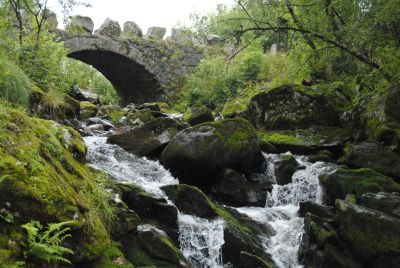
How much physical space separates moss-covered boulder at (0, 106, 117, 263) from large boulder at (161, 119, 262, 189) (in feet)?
10.3

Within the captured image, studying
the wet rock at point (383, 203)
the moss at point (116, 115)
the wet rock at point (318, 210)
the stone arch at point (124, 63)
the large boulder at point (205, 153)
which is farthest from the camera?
the stone arch at point (124, 63)

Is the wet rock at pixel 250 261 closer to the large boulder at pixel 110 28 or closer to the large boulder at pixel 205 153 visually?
the large boulder at pixel 205 153

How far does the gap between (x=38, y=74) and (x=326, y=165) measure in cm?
632

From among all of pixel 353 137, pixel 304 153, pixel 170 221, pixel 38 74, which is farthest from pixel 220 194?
pixel 38 74

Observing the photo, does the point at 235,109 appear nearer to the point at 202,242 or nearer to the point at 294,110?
the point at 294,110

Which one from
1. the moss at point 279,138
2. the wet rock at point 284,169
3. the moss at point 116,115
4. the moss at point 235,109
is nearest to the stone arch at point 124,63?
the moss at point 116,115

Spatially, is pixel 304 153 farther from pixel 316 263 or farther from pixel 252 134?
pixel 316 263

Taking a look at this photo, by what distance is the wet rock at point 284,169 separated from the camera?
8473 mm

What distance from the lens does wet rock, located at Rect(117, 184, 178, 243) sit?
5297 mm

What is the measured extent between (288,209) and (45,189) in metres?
4.89

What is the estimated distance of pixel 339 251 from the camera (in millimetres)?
5305

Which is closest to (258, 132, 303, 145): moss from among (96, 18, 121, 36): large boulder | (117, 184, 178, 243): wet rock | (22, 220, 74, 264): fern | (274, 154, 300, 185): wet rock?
(274, 154, 300, 185): wet rock

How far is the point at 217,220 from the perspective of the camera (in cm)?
577

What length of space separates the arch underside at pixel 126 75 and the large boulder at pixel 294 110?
9.67 m
